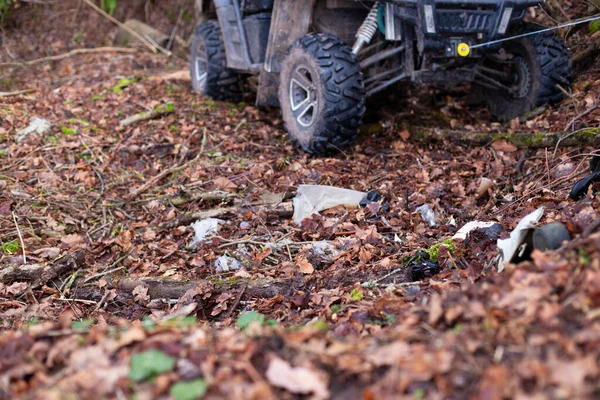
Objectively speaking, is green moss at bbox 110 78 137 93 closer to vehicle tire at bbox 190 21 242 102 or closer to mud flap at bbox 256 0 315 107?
vehicle tire at bbox 190 21 242 102

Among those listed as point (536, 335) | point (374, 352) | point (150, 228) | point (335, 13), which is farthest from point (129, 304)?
point (335, 13)

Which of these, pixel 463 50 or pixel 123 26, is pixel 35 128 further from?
pixel 123 26

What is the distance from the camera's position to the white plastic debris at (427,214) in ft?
15.1

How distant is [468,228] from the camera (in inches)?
160

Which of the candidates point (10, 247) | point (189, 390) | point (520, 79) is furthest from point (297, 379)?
point (520, 79)

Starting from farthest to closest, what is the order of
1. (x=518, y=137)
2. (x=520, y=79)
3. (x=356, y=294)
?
(x=520, y=79) < (x=518, y=137) < (x=356, y=294)

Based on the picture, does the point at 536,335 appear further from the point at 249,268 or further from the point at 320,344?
the point at 249,268

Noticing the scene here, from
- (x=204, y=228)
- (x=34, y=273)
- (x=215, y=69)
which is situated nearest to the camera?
(x=34, y=273)

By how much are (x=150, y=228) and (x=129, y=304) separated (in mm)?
1227

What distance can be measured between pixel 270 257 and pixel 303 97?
8.57 feet

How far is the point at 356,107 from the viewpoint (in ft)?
19.1

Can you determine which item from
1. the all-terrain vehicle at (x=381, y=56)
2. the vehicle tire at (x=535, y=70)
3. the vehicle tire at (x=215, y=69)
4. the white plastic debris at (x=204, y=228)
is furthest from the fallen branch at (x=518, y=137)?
the vehicle tire at (x=215, y=69)

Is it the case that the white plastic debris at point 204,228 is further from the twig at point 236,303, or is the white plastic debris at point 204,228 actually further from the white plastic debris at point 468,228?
the white plastic debris at point 468,228

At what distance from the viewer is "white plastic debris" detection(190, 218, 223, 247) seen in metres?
4.82
